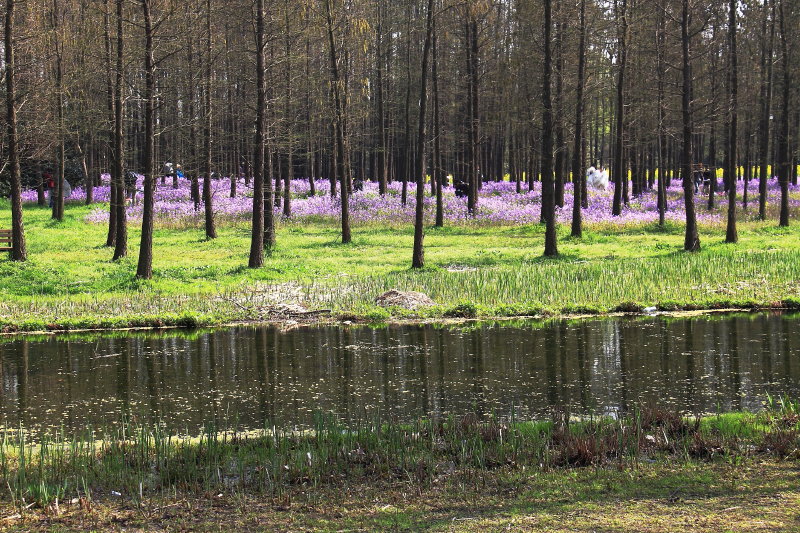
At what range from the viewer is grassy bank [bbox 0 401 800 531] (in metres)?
5.85

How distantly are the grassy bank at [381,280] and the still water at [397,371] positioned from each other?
130 cm

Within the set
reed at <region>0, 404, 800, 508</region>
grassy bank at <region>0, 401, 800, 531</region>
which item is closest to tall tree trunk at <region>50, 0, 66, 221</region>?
reed at <region>0, 404, 800, 508</region>

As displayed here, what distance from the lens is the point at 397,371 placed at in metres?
12.3

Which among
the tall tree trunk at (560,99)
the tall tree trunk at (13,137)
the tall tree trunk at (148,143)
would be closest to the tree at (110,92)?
the tall tree trunk at (148,143)

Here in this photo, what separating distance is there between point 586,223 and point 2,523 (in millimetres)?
32319

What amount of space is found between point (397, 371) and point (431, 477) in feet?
18.3

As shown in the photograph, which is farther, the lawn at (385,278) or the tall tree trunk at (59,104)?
the tall tree trunk at (59,104)

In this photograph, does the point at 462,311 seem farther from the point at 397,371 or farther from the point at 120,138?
the point at 120,138

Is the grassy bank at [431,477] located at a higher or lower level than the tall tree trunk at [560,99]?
lower

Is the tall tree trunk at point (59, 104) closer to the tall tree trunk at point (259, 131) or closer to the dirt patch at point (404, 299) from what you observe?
the tall tree trunk at point (259, 131)

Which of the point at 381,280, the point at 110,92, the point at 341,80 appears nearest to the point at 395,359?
the point at 381,280

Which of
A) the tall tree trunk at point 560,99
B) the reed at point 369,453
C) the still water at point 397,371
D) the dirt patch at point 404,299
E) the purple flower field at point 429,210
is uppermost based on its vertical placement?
the tall tree trunk at point 560,99

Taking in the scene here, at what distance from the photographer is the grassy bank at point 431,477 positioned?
585 cm

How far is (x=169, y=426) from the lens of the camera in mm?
9414
